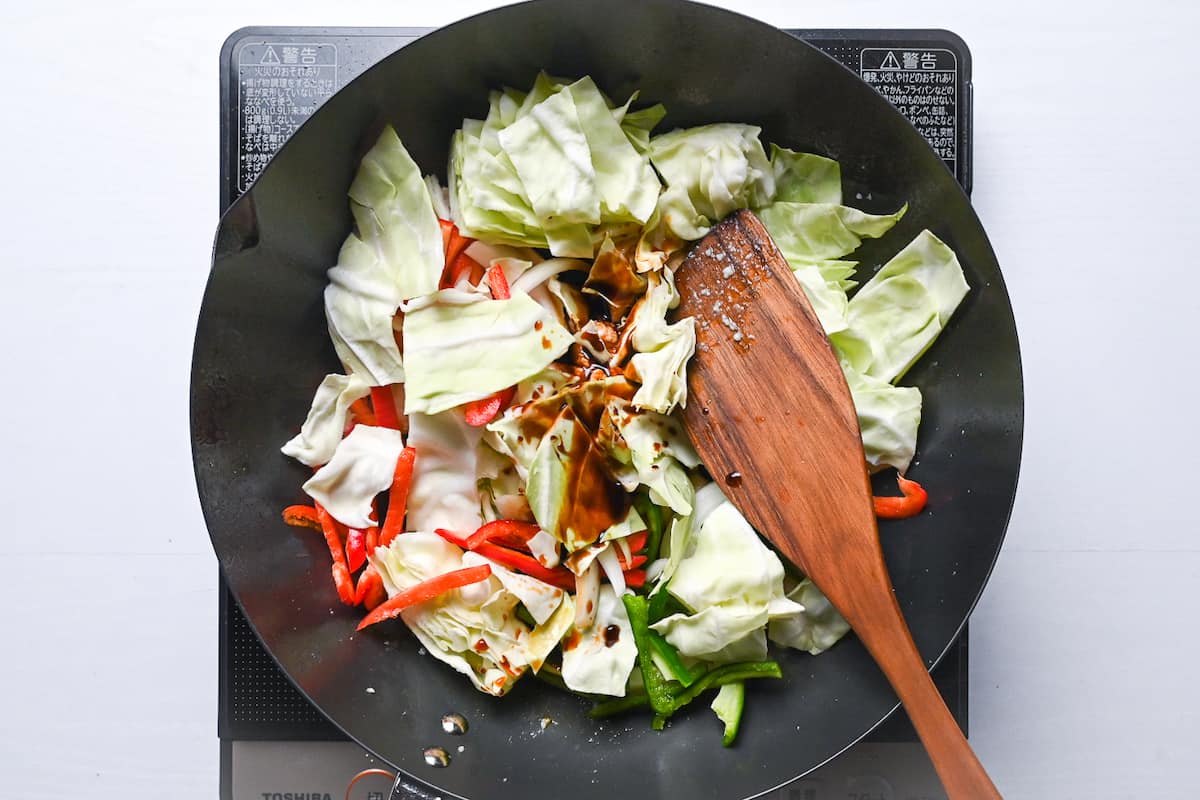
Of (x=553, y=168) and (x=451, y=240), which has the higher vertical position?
(x=553, y=168)

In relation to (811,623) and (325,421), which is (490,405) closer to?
(325,421)

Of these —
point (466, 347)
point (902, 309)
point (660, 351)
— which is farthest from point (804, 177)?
point (466, 347)

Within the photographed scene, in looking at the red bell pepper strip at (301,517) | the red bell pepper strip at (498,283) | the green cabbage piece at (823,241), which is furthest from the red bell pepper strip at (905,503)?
the red bell pepper strip at (301,517)

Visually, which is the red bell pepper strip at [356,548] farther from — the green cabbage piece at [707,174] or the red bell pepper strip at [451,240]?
the green cabbage piece at [707,174]

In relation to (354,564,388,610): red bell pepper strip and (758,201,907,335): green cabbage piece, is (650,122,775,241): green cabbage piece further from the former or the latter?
(354,564,388,610): red bell pepper strip
